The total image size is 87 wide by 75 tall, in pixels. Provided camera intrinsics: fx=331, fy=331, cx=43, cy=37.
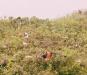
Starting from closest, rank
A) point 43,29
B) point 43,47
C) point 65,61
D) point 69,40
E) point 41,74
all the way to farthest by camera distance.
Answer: point 41,74 < point 65,61 < point 43,47 < point 69,40 < point 43,29

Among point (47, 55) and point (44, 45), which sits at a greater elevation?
point (44, 45)

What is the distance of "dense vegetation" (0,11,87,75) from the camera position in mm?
10328

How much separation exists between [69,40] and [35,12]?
10.1 meters

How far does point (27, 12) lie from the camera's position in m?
22.6

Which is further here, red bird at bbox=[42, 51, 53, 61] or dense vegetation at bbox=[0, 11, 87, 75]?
red bird at bbox=[42, 51, 53, 61]

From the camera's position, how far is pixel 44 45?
12281 mm

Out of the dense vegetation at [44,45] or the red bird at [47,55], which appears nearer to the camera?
the dense vegetation at [44,45]

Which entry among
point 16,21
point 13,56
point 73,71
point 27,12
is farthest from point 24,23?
point 27,12

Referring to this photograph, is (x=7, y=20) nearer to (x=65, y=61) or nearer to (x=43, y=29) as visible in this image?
(x=43, y=29)

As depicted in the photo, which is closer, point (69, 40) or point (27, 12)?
point (69, 40)

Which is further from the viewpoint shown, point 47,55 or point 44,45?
point 44,45

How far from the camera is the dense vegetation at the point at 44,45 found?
33.9 feet

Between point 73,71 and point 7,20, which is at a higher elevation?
point 7,20

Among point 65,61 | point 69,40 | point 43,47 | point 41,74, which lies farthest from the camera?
point 69,40
